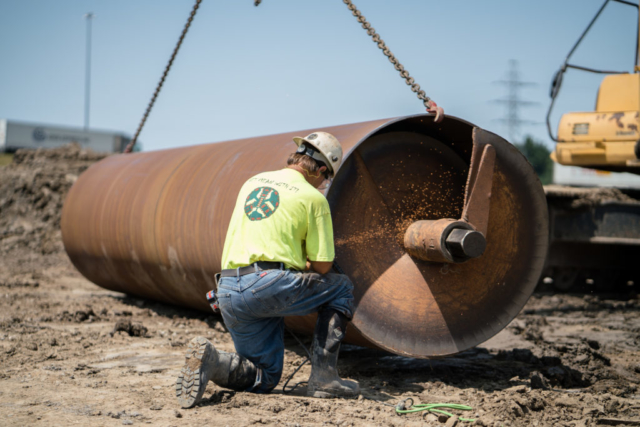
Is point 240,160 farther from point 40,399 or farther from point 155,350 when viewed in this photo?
point 40,399

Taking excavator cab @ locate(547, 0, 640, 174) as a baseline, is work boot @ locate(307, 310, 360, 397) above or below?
below

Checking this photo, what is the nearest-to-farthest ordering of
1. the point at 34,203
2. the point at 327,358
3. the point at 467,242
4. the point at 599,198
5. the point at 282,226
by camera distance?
1. the point at 282,226
2. the point at 327,358
3. the point at 467,242
4. the point at 599,198
5. the point at 34,203

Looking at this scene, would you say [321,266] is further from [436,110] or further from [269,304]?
[436,110]

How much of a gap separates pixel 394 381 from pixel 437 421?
0.88 meters

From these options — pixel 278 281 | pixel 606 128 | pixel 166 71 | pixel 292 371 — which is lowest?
pixel 292 371

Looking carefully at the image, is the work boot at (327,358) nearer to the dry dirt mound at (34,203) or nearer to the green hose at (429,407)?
the green hose at (429,407)

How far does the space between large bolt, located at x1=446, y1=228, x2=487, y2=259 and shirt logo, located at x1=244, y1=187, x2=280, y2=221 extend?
1.28m

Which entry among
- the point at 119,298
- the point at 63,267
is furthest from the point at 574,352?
the point at 63,267

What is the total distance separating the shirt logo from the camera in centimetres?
366

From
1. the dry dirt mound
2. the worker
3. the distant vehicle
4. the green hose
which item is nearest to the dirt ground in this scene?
the green hose

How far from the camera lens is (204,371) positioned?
3.57 meters

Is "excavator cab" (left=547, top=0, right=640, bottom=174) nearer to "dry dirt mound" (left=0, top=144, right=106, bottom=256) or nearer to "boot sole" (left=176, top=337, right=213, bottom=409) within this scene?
"boot sole" (left=176, top=337, right=213, bottom=409)

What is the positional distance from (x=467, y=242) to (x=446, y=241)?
174 millimetres

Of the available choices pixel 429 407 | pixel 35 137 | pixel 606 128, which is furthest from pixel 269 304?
pixel 35 137
